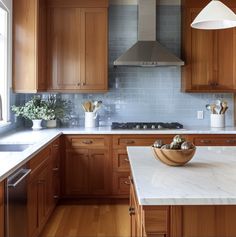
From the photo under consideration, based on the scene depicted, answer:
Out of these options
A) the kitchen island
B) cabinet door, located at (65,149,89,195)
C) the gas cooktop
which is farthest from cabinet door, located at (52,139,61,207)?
the kitchen island

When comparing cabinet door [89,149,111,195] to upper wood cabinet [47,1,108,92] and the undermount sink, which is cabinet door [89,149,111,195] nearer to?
upper wood cabinet [47,1,108,92]

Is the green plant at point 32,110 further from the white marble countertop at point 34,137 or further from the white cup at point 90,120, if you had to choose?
the white cup at point 90,120

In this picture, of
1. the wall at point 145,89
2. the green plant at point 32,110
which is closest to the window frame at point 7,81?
the green plant at point 32,110

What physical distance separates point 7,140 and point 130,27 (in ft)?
7.93

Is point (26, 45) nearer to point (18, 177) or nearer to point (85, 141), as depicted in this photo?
point (85, 141)

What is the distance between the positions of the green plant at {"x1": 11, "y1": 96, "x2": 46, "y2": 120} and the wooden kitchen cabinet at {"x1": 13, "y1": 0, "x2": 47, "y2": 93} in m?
0.28

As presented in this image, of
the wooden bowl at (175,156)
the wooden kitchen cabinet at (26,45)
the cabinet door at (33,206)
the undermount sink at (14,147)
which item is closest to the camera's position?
the wooden bowl at (175,156)

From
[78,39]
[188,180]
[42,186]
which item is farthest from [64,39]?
[188,180]

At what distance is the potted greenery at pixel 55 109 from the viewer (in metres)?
4.53

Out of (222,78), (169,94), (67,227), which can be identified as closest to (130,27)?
(169,94)

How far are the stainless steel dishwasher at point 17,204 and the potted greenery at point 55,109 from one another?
6.64 ft

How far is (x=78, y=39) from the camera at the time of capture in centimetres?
454

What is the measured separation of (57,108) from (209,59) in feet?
6.88

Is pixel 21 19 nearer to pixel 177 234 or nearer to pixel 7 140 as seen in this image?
pixel 7 140
